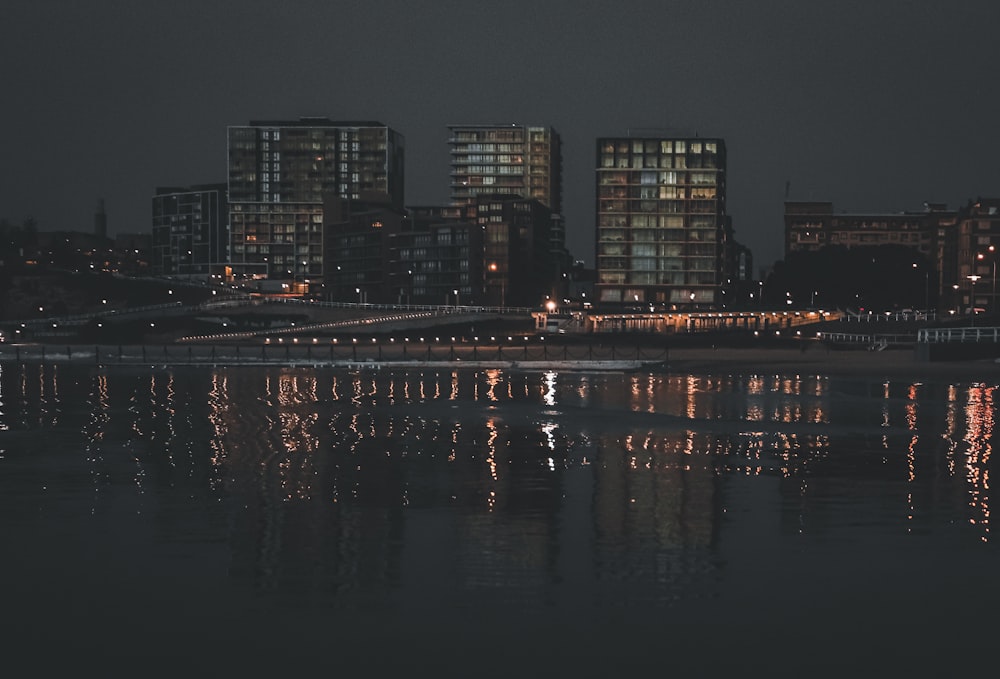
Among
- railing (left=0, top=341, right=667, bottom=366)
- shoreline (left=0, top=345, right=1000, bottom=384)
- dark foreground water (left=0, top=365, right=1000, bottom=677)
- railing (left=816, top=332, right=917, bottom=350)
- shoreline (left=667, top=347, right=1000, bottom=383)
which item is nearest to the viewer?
dark foreground water (left=0, top=365, right=1000, bottom=677)

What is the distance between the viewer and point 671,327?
173 meters

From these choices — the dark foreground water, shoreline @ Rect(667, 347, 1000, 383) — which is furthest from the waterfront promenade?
the dark foreground water

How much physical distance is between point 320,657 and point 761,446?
71.7 feet

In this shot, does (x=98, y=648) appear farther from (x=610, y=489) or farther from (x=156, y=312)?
(x=156, y=312)

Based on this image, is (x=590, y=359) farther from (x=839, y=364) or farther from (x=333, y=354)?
(x=333, y=354)

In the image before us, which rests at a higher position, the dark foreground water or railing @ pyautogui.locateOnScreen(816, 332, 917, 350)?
railing @ pyautogui.locateOnScreen(816, 332, 917, 350)

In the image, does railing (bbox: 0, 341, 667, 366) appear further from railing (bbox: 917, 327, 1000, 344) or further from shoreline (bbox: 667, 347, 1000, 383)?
railing (bbox: 917, 327, 1000, 344)

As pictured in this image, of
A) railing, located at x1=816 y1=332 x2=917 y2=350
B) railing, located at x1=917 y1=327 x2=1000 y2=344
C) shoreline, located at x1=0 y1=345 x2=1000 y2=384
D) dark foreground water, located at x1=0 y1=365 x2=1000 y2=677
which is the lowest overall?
dark foreground water, located at x1=0 y1=365 x2=1000 y2=677

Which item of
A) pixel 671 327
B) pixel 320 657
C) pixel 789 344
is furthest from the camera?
pixel 671 327

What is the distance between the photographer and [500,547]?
18406 millimetres

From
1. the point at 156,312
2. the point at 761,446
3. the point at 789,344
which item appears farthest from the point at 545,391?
the point at 156,312

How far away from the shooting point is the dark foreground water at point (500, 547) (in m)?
13.3

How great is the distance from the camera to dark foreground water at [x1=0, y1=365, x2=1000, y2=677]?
43.7 ft

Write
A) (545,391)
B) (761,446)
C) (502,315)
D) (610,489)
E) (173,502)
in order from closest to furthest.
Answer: (173,502)
(610,489)
(761,446)
(545,391)
(502,315)
